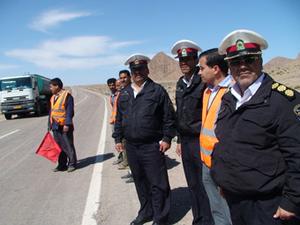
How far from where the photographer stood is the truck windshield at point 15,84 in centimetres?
2573

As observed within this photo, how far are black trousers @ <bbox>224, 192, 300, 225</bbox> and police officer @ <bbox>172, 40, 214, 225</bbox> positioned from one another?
5.29 ft

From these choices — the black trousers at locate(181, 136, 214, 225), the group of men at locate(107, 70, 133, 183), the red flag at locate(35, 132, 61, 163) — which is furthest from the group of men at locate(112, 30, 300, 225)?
the red flag at locate(35, 132, 61, 163)

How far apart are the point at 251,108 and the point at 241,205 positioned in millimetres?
702

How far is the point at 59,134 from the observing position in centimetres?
831

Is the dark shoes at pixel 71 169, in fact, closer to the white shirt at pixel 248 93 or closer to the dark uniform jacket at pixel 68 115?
the dark uniform jacket at pixel 68 115

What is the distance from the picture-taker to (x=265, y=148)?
236cm

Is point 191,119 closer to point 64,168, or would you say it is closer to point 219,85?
point 219,85

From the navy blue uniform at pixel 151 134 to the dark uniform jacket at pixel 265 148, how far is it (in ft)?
6.83

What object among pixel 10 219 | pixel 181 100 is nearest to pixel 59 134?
pixel 10 219

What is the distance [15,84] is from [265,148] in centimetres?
2557

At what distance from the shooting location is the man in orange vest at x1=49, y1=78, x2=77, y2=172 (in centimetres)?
813

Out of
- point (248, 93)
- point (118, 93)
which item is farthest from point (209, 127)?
point (118, 93)

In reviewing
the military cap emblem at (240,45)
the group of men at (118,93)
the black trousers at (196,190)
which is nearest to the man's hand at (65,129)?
the group of men at (118,93)

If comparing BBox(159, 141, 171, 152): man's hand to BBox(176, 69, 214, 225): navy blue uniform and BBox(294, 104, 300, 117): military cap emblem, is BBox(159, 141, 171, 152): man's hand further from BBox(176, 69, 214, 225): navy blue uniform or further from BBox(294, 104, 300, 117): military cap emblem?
BBox(294, 104, 300, 117): military cap emblem
